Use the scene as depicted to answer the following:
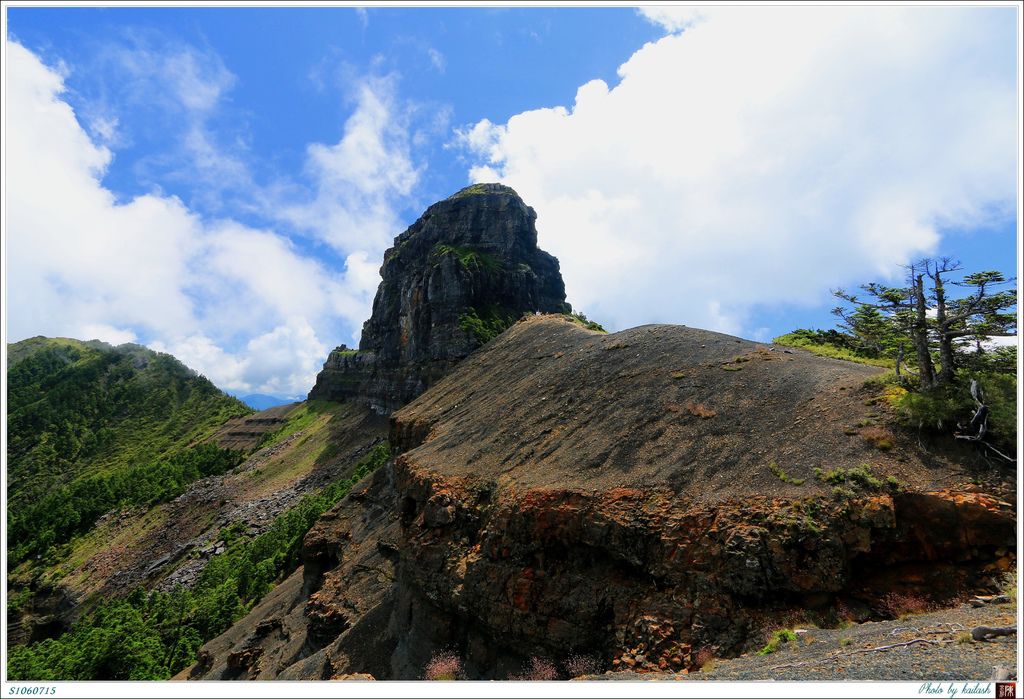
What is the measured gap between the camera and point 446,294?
265 feet

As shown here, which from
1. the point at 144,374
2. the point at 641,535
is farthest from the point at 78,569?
the point at 144,374

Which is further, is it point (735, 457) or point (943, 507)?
point (735, 457)

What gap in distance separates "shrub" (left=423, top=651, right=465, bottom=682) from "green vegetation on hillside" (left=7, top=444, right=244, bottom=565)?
Answer: 290 ft

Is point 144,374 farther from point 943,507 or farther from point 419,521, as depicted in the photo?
point 943,507

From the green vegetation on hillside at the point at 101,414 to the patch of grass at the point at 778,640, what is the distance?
5639 inches

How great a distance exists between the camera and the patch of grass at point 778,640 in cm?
1348

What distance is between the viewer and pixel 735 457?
19.2m

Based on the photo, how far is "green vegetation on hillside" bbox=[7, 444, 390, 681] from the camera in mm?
43031

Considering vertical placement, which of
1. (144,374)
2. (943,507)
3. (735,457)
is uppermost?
(144,374)

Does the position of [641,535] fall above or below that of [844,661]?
above

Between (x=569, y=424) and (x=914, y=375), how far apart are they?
16109 mm

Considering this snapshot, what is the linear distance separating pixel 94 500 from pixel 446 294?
7430 cm

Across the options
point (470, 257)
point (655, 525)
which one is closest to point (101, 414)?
point (470, 257)

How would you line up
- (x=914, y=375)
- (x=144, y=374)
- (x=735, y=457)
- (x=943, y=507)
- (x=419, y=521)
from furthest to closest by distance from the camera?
(x=144, y=374)
(x=419, y=521)
(x=914, y=375)
(x=735, y=457)
(x=943, y=507)
